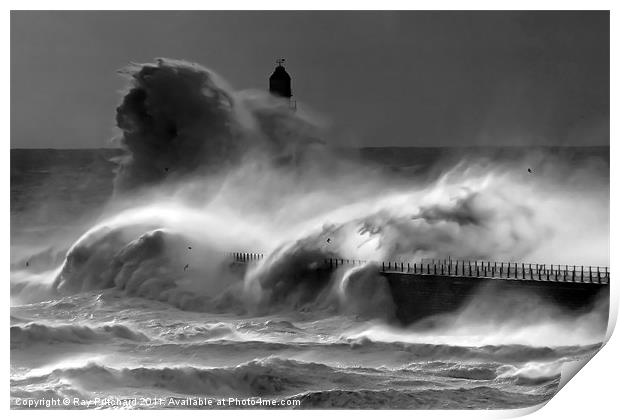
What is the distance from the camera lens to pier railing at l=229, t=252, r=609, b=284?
399 inches

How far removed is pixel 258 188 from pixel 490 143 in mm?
1687

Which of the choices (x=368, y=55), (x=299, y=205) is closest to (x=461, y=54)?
(x=368, y=55)

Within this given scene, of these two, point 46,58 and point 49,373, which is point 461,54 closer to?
point 46,58

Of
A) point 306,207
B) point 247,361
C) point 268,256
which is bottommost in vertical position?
point 247,361

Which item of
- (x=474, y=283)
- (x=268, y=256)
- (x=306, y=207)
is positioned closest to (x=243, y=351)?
(x=268, y=256)

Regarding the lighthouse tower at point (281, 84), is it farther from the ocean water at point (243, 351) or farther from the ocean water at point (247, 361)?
the ocean water at point (247, 361)

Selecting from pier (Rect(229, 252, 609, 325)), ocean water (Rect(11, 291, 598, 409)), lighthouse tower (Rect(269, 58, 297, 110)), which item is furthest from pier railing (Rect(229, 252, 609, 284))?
lighthouse tower (Rect(269, 58, 297, 110))

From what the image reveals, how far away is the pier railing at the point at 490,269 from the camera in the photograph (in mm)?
10141

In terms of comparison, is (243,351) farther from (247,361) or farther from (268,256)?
(268,256)

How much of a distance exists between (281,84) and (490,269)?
1.99 m

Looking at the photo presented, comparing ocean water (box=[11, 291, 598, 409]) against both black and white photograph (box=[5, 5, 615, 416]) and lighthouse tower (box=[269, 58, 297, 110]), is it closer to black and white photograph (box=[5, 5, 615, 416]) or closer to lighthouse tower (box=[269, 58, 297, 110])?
black and white photograph (box=[5, 5, 615, 416])

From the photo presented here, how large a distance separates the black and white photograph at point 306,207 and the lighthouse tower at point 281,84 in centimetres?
2

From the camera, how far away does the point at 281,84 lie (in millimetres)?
10422

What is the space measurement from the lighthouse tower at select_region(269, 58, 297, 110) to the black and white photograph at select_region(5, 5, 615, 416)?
0.6 inches
